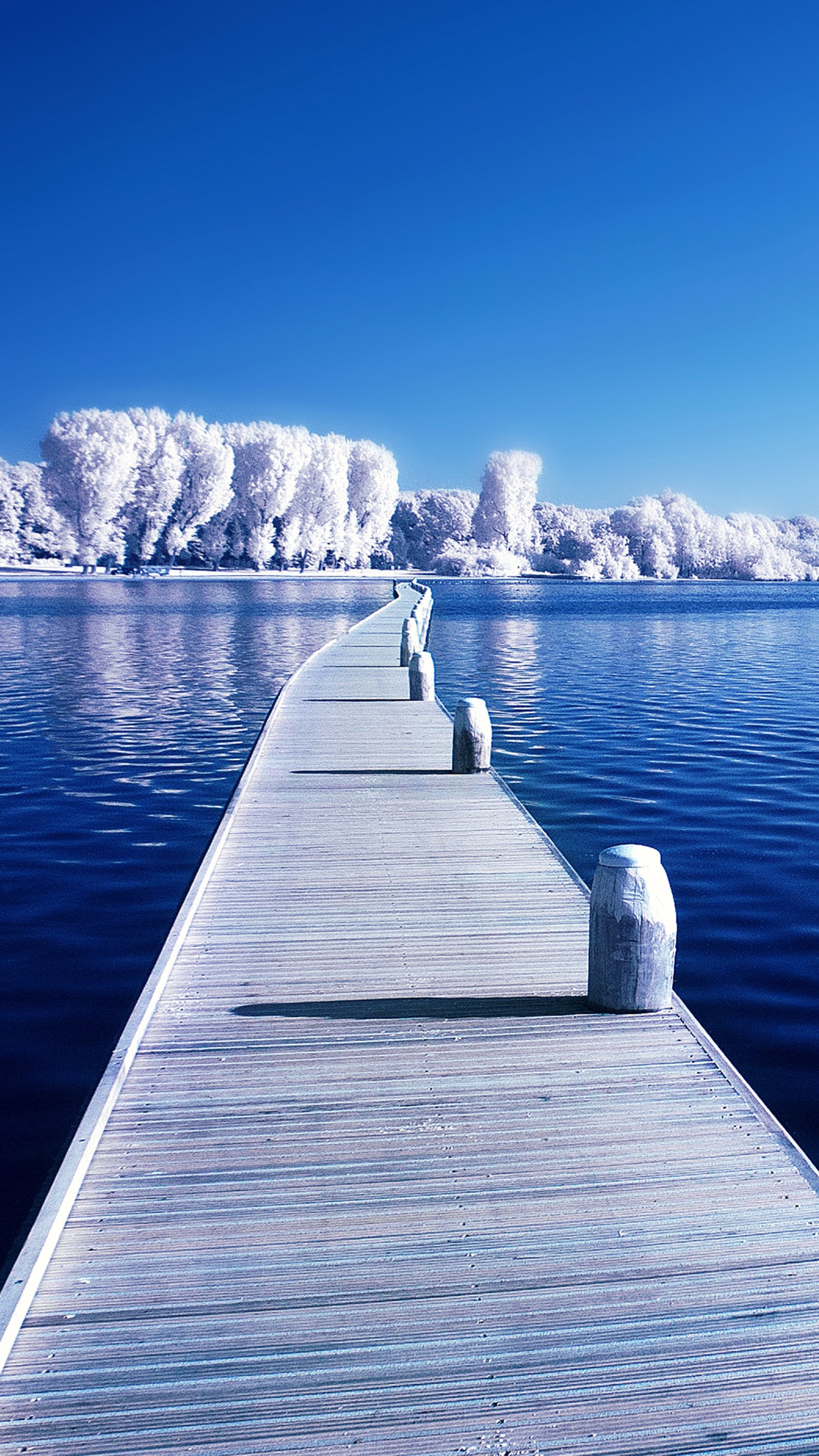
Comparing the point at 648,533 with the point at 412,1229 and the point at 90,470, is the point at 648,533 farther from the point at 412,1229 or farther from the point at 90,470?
the point at 412,1229

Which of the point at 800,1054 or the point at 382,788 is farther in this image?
the point at 382,788

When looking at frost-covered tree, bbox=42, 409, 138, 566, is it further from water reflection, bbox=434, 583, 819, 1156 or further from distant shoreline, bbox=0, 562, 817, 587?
water reflection, bbox=434, 583, 819, 1156

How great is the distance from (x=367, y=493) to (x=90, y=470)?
42427 mm

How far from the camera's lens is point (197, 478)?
321 ft

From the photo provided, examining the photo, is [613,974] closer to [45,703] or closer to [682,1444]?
[682,1444]

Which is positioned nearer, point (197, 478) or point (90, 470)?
point (90, 470)

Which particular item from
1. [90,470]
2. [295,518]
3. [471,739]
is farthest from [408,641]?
[295,518]

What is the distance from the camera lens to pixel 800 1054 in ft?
22.6

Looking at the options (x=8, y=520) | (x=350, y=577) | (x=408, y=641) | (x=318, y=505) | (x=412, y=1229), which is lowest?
(x=412, y=1229)

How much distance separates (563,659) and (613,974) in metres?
27.6

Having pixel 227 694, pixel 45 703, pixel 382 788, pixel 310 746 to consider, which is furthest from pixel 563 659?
pixel 382 788

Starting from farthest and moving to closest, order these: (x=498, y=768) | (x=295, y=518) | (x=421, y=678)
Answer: (x=295, y=518) → (x=421, y=678) → (x=498, y=768)

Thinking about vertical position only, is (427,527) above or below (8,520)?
above

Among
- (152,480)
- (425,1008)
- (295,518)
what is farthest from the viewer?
(295,518)
